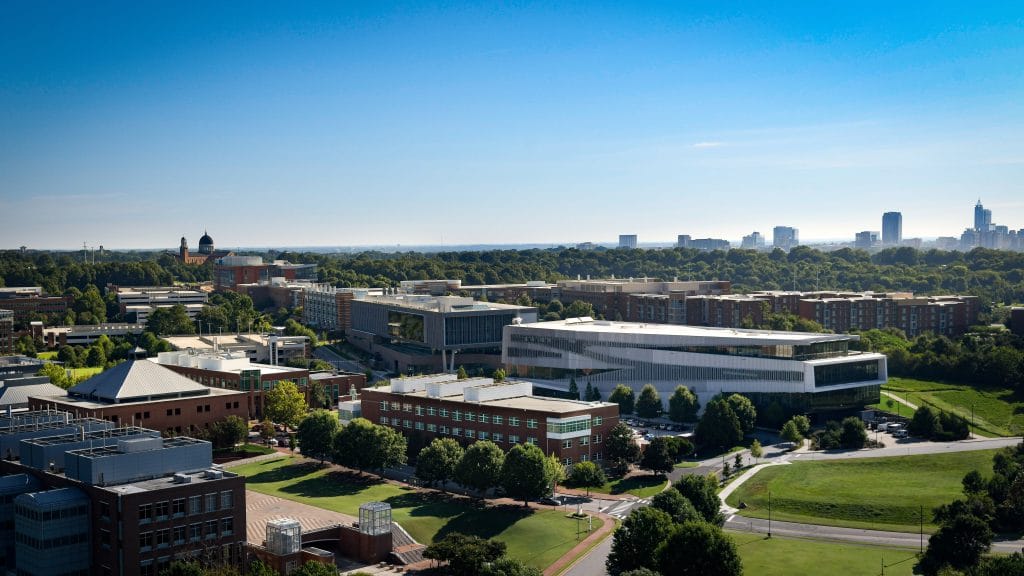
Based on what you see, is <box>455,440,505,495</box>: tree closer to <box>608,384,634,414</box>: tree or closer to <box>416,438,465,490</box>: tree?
Answer: <box>416,438,465,490</box>: tree

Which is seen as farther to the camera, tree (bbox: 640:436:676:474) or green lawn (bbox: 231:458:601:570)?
tree (bbox: 640:436:676:474)

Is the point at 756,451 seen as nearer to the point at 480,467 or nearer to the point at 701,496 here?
the point at 701,496

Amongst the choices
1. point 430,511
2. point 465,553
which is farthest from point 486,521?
point 465,553

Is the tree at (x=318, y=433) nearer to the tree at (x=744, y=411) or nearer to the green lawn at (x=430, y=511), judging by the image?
the green lawn at (x=430, y=511)

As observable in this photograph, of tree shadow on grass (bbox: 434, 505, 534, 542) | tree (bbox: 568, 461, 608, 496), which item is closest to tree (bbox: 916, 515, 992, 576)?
tree (bbox: 568, 461, 608, 496)

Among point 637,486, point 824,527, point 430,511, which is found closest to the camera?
point 824,527
